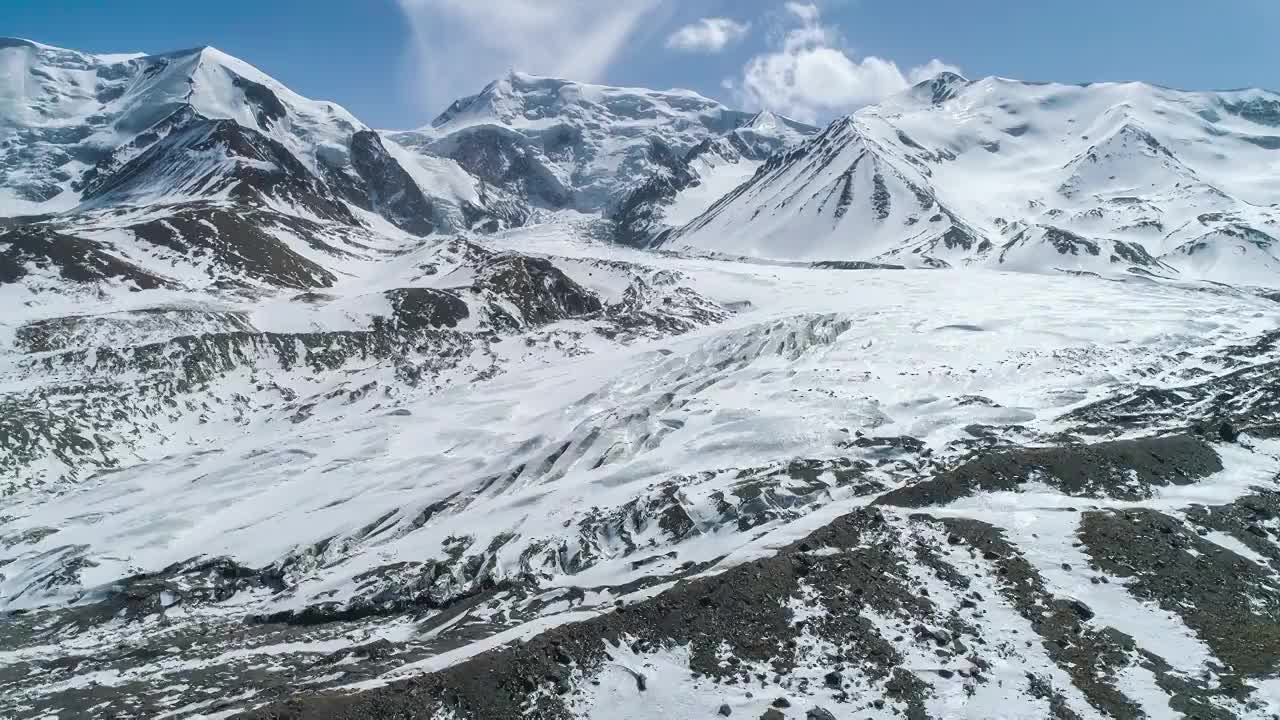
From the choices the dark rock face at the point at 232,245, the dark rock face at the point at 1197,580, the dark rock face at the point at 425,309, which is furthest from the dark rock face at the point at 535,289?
the dark rock face at the point at 1197,580

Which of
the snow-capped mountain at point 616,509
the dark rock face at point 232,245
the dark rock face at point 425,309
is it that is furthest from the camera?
the dark rock face at point 232,245

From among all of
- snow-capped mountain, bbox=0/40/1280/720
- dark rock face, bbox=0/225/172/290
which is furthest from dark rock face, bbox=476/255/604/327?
dark rock face, bbox=0/225/172/290

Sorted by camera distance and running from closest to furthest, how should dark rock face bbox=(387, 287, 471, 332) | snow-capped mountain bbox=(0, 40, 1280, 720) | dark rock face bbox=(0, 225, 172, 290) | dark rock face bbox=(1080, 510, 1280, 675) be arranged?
snow-capped mountain bbox=(0, 40, 1280, 720)
dark rock face bbox=(1080, 510, 1280, 675)
dark rock face bbox=(0, 225, 172, 290)
dark rock face bbox=(387, 287, 471, 332)

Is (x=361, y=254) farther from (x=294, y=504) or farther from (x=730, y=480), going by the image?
(x=730, y=480)

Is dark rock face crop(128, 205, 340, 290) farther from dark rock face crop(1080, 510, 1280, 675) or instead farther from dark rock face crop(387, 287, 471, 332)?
dark rock face crop(1080, 510, 1280, 675)

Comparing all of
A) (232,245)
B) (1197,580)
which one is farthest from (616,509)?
(232,245)

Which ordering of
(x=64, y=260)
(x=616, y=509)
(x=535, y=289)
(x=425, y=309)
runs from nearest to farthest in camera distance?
(x=616, y=509) < (x=64, y=260) < (x=425, y=309) < (x=535, y=289)

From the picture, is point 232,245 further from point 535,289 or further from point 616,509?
point 616,509

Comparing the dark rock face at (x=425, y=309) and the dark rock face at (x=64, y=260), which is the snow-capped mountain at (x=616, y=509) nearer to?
the dark rock face at (x=425, y=309)

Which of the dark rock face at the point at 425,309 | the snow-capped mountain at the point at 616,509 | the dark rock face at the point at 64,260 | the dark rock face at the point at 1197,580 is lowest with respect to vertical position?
the dark rock face at the point at 1197,580

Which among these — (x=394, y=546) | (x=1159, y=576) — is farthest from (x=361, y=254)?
(x=1159, y=576)
